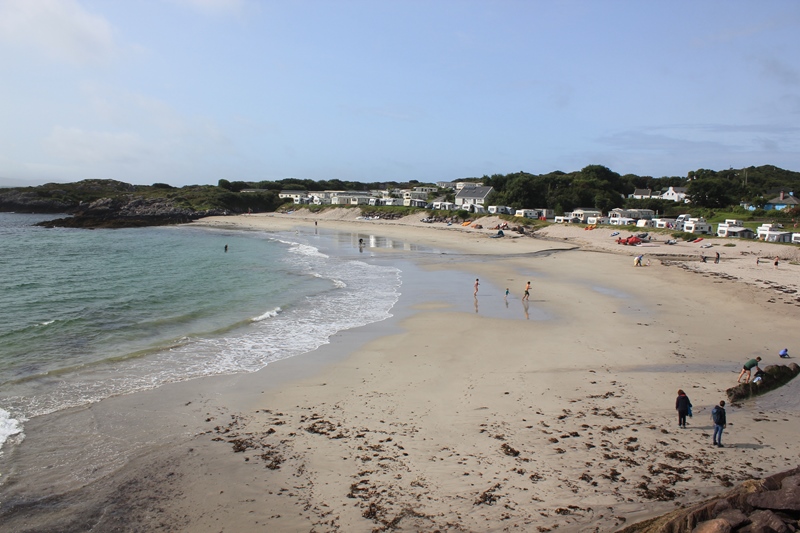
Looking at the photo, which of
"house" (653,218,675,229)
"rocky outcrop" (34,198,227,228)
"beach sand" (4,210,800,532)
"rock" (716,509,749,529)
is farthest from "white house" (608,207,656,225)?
"rocky outcrop" (34,198,227,228)

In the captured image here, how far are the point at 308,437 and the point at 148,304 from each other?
679 inches

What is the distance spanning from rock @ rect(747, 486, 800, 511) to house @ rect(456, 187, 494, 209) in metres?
84.7

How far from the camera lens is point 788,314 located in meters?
22.5

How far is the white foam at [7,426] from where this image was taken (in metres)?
11.2

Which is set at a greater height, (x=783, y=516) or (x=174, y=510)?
(x=783, y=516)

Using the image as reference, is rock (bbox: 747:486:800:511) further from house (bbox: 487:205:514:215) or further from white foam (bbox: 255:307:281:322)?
house (bbox: 487:205:514:215)

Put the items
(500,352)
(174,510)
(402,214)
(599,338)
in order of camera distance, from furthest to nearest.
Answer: (402,214)
(599,338)
(500,352)
(174,510)

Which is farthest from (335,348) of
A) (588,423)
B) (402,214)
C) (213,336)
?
(402,214)

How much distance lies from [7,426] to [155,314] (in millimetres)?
11711

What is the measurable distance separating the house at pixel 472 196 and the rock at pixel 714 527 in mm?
85443

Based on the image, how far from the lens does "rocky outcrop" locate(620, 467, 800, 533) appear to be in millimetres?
6441

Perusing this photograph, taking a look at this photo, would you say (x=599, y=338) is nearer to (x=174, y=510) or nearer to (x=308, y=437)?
(x=308, y=437)

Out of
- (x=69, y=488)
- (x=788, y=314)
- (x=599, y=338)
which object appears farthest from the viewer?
(x=788, y=314)

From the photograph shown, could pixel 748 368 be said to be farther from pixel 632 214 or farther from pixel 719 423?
pixel 632 214
